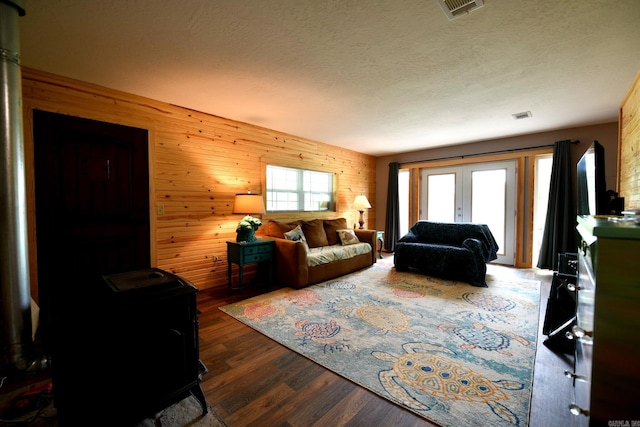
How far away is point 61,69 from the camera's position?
239 centimetres

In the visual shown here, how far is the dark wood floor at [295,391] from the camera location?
4.72ft

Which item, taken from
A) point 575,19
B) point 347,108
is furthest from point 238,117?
point 575,19

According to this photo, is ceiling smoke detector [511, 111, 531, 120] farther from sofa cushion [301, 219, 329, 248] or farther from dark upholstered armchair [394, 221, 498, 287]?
sofa cushion [301, 219, 329, 248]

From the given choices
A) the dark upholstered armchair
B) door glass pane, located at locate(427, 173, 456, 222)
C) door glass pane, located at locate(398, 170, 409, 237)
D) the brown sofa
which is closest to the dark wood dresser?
the brown sofa

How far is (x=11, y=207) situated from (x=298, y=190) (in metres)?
3.79

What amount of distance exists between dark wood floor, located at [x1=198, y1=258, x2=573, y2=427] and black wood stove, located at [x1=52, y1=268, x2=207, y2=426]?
25 centimetres

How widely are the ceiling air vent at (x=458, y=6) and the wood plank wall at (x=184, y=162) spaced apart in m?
2.99

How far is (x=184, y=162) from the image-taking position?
336 cm

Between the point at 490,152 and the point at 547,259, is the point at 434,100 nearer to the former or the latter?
the point at 490,152

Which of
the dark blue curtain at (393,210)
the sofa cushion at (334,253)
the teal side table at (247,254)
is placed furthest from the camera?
the dark blue curtain at (393,210)

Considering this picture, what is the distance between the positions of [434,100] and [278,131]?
8.02 ft

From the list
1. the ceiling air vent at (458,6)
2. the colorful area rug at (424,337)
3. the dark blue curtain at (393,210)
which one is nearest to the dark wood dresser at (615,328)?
the colorful area rug at (424,337)

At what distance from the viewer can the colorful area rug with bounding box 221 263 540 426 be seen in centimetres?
157

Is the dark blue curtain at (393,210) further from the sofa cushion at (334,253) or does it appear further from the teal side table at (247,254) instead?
the teal side table at (247,254)
